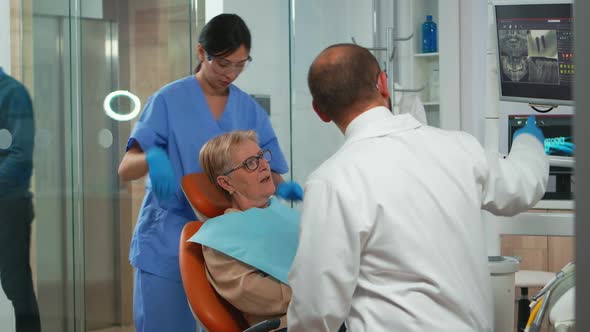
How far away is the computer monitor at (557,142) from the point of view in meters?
2.52

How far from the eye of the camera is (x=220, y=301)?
1916 mm

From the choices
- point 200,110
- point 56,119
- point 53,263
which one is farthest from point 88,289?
point 200,110

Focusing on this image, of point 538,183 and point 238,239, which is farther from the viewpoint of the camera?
point 238,239

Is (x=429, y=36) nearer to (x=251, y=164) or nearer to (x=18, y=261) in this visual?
(x=251, y=164)

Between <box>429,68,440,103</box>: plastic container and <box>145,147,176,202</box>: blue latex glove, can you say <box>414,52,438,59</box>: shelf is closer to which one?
<box>429,68,440,103</box>: plastic container

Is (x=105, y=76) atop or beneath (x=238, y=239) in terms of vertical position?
atop

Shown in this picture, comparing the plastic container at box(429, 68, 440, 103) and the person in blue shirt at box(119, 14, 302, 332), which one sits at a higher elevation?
the plastic container at box(429, 68, 440, 103)

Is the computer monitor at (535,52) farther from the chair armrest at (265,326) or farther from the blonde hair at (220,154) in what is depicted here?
the chair armrest at (265,326)

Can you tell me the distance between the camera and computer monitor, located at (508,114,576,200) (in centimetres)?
252

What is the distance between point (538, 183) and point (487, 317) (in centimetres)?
32

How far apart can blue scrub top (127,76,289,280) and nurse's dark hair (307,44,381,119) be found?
0.94m

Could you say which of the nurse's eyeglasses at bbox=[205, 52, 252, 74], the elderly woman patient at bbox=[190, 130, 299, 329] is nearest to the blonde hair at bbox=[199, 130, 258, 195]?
the elderly woman patient at bbox=[190, 130, 299, 329]

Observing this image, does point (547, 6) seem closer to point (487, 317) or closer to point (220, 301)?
point (487, 317)

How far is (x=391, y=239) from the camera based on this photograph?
53.4 inches
